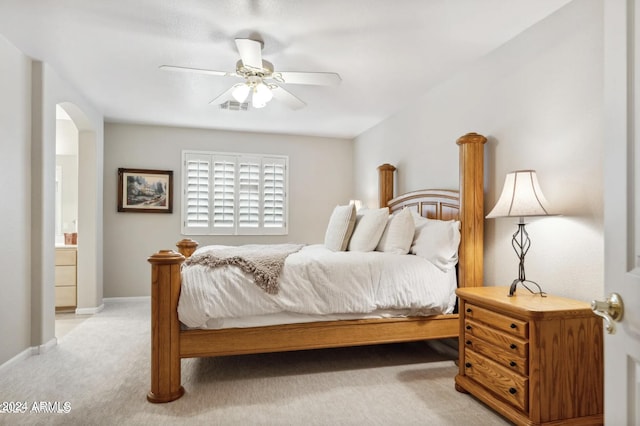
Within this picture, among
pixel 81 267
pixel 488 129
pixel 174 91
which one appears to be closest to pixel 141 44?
pixel 174 91

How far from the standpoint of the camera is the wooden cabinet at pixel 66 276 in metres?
4.75

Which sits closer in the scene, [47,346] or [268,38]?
[268,38]

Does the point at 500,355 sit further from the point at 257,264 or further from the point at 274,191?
the point at 274,191

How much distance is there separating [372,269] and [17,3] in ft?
9.46

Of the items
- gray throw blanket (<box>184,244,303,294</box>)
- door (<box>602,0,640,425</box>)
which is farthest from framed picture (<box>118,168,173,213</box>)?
door (<box>602,0,640,425</box>)

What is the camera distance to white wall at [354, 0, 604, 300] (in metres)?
2.22

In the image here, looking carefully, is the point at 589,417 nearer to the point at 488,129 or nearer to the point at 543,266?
the point at 543,266

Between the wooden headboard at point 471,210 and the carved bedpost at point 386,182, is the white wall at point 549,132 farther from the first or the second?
the carved bedpost at point 386,182

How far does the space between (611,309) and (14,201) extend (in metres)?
3.75

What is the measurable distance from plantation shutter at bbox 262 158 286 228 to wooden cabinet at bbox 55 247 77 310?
8.21 ft

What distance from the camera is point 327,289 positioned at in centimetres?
278

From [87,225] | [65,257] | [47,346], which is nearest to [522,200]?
[47,346]

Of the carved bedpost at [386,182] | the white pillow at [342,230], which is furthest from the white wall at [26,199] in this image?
the carved bedpost at [386,182]

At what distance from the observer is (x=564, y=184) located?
2.41 meters
